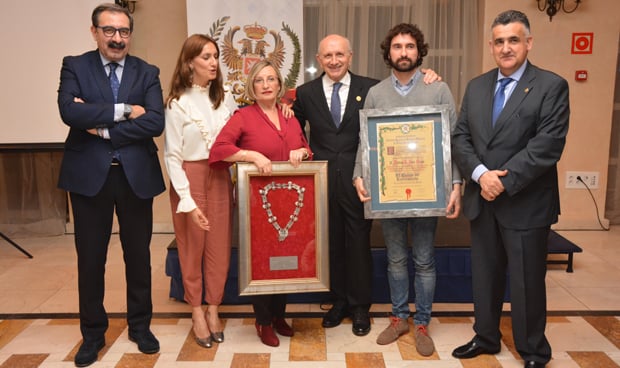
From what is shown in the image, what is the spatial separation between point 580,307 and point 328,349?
5.26 ft

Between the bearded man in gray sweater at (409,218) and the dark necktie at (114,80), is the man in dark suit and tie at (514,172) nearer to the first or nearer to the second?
the bearded man in gray sweater at (409,218)

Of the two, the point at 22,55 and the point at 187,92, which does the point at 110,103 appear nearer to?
the point at 187,92

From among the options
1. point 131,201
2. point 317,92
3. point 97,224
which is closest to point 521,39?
point 317,92

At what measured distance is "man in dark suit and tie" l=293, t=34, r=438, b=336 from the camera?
2.91 metres

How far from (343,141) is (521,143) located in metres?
0.85

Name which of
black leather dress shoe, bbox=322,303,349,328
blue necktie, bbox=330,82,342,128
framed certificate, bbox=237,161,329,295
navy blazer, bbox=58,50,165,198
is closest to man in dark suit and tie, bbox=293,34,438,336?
blue necktie, bbox=330,82,342,128

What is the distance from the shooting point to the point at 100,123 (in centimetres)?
251

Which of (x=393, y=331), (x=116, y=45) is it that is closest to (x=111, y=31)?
(x=116, y=45)

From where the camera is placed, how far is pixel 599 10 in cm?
501

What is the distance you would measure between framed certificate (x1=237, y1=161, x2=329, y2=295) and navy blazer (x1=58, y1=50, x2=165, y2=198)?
1.50 ft

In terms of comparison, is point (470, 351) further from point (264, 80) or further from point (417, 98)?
point (264, 80)

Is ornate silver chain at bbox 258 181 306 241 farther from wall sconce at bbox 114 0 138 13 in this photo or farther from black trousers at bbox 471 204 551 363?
wall sconce at bbox 114 0 138 13

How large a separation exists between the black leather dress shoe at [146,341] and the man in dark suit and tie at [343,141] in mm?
1008

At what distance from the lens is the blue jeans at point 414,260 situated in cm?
286
